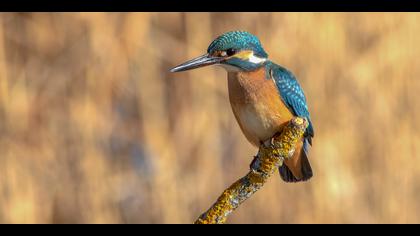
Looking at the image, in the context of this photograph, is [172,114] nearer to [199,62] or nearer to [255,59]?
[255,59]

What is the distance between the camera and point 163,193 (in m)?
4.94

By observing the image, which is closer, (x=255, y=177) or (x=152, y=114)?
(x=255, y=177)

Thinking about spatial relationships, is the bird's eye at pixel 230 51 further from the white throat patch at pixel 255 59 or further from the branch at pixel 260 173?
the branch at pixel 260 173

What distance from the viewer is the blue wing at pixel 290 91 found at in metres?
2.88

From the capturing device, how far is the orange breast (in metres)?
2.78

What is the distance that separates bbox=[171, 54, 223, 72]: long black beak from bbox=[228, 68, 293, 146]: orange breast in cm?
21

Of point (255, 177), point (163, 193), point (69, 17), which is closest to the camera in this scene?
point (255, 177)

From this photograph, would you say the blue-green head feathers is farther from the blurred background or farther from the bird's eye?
the blurred background

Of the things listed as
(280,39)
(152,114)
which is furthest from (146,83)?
(280,39)

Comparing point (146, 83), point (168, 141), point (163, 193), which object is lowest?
point (163, 193)

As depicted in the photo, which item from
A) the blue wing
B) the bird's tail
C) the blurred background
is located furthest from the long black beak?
the blurred background

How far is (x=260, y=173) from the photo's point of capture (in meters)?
1.86
